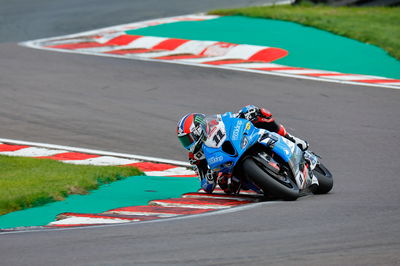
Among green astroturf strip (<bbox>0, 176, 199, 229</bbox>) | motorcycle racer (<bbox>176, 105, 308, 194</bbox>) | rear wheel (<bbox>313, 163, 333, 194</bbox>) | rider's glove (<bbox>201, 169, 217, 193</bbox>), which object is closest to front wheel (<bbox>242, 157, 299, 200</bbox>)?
motorcycle racer (<bbox>176, 105, 308, 194</bbox>)

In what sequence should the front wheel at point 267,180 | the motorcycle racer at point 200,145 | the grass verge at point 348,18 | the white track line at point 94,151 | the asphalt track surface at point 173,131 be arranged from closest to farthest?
1. the asphalt track surface at point 173,131
2. the front wheel at point 267,180
3. the motorcycle racer at point 200,145
4. the white track line at point 94,151
5. the grass verge at point 348,18

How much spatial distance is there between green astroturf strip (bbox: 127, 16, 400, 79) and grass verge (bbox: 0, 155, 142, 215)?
7.84 meters

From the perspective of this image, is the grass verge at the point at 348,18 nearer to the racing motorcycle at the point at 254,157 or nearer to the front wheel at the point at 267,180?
the racing motorcycle at the point at 254,157

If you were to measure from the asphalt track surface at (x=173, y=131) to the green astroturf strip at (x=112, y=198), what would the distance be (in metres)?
1.11

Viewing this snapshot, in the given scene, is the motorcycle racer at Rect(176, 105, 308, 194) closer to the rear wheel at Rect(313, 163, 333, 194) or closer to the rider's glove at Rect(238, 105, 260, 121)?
the rider's glove at Rect(238, 105, 260, 121)

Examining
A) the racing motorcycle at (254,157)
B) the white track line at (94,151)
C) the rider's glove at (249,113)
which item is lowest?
the white track line at (94,151)

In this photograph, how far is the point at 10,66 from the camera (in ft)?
59.7

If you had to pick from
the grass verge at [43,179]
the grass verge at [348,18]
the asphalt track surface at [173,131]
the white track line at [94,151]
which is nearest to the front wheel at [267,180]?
the asphalt track surface at [173,131]

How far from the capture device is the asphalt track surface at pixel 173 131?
614 cm

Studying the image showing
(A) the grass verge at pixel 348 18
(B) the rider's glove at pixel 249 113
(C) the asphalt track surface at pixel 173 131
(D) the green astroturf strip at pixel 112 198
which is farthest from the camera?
(A) the grass verge at pixel 348 18

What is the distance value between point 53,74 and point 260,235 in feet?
38.2

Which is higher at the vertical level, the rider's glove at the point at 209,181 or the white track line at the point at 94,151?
the rider's glove at the point at 209,181

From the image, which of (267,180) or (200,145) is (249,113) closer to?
(200,145)

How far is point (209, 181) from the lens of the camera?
9.06m
